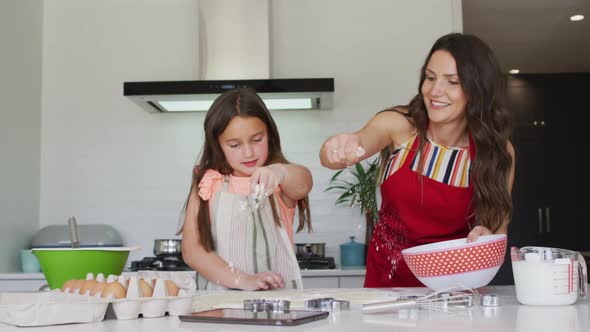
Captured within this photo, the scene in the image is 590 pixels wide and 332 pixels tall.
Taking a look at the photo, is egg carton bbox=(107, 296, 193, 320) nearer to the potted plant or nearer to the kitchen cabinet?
the potted plant

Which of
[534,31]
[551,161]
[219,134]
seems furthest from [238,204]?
[551,161]

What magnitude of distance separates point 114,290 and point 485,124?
1021 millimetres

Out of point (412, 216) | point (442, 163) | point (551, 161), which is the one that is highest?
point (551, 161)

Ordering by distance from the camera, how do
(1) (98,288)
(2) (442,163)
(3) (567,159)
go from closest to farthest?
1. (1) (98,288)
2. (2) (442,163)
3. (3) (567,159)

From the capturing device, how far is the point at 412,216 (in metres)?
1.70

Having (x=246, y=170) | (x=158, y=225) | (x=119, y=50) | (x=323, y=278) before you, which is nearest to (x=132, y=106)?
(x=119, y=50)

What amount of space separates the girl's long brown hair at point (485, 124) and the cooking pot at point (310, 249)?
1.59 metres

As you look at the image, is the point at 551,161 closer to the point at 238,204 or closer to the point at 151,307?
the point at 238,204

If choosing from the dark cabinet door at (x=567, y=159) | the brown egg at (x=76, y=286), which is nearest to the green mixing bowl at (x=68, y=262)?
the brown egg at (x=76, y=286)

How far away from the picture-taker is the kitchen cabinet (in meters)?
5.49

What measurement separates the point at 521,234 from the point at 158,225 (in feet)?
10.6

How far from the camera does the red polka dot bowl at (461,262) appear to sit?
1.28 m

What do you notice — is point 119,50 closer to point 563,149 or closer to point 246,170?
point 246,170

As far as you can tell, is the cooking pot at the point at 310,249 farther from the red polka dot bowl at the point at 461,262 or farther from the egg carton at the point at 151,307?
the egg carton at the point at 151,307
